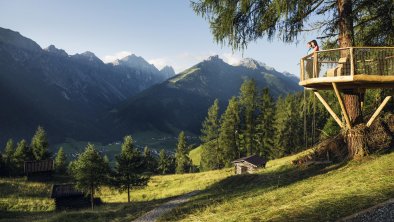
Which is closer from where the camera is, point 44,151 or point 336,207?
point 336,207

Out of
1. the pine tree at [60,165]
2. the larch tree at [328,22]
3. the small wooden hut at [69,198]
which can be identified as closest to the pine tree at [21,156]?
the pine tree at [60,165]

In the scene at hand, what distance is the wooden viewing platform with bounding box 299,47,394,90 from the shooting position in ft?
48.5

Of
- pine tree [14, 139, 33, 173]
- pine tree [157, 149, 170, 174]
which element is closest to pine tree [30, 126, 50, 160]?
pine tree [14, 139, 33, 173]

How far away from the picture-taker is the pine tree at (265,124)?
69.5m

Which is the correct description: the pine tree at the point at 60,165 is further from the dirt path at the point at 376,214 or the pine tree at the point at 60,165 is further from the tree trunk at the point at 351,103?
the dirt path at the point at 376,214

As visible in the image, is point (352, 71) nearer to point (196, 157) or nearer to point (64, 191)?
point (64, 191)

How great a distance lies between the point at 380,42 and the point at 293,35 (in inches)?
193

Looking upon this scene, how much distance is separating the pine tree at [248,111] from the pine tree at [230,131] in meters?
1.42

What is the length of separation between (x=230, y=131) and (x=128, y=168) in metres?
25.4

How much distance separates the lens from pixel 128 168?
164 feet

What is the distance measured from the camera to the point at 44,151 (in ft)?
255

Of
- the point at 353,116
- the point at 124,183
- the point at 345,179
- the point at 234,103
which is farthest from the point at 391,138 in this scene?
the point at 234,103

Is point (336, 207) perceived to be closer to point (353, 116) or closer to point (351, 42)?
point (353, 116)

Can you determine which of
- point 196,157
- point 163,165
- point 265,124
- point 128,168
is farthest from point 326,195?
point 196,157
